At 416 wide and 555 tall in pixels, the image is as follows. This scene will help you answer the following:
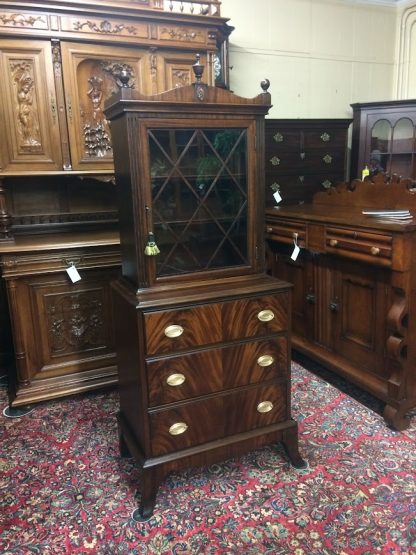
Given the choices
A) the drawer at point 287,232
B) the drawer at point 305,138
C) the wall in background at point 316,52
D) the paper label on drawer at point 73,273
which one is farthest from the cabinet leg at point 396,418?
the wall in background at point 316,52

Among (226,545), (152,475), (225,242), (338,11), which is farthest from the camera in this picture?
(338,11)

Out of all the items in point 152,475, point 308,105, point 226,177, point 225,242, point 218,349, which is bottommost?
point 152,475

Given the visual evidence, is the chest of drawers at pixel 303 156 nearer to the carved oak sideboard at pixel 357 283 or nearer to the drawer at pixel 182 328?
the carved oak sideboard at pixel 357 283

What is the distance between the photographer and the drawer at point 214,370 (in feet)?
5.40

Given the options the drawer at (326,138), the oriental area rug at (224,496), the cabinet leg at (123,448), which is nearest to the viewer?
the oriental area rug at (224,496)

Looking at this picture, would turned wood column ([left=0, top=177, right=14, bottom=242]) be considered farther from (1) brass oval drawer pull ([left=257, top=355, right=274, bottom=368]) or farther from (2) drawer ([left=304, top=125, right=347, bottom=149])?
(2) drawer ([left=304, top=125, right=347, bottom=149])

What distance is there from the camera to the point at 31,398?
2504mm

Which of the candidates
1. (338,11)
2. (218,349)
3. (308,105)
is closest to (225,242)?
(218,349)

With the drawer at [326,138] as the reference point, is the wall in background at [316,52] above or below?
above

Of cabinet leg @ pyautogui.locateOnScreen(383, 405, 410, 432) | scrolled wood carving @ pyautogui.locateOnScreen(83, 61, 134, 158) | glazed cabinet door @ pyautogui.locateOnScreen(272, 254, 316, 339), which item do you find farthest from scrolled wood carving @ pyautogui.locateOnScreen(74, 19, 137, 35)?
cabinet leg @ pyautogui.locateOnScreen(383, 405, 410, 432)

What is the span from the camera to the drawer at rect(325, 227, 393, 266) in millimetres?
2125

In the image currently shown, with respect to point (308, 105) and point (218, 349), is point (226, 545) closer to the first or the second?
point (218, 349)

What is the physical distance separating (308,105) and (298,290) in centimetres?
190

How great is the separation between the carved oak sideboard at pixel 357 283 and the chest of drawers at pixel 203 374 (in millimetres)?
649
